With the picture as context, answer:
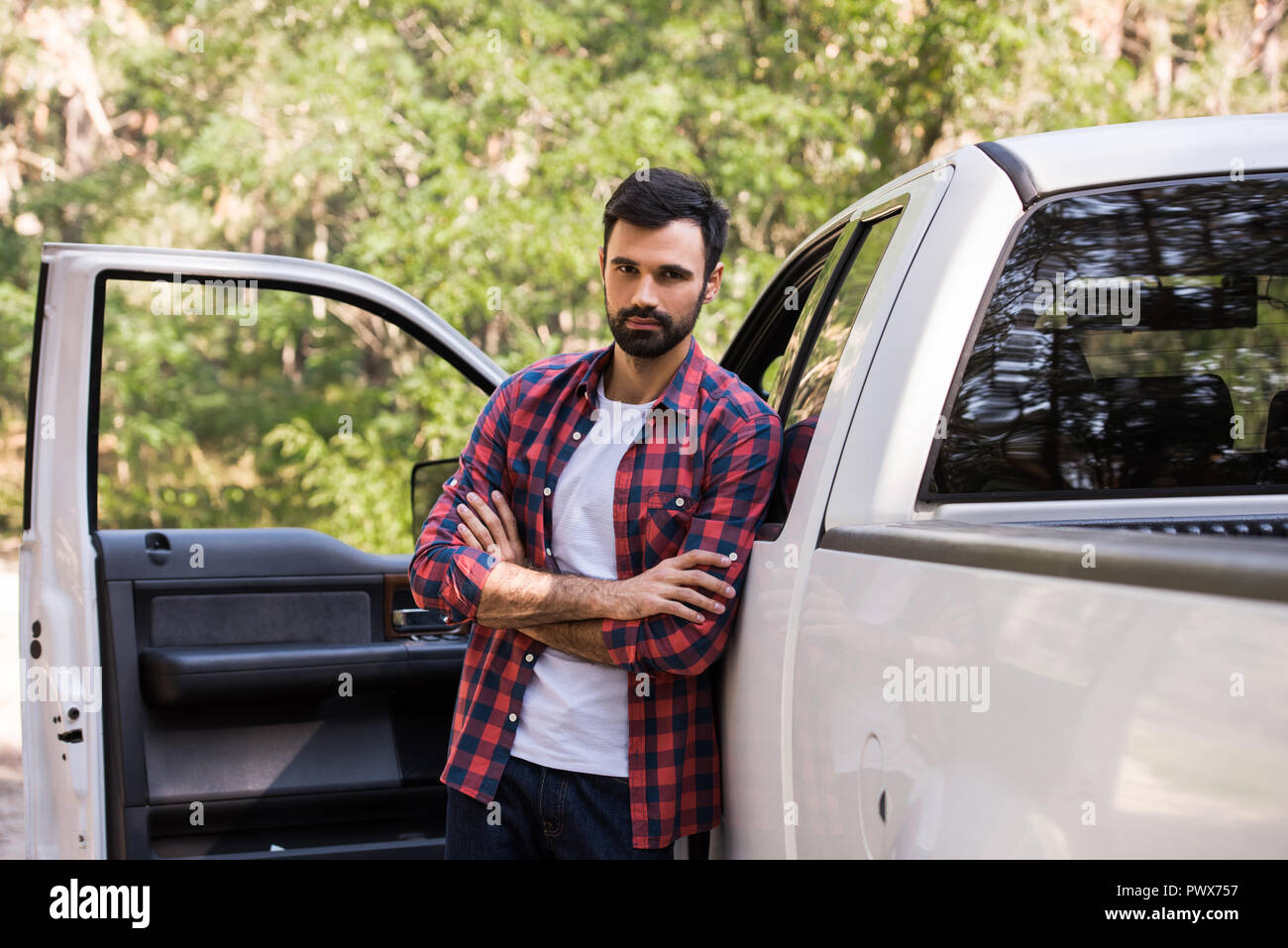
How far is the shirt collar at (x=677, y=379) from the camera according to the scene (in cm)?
249

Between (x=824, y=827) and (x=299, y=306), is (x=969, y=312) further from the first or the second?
(x=299, y=306)

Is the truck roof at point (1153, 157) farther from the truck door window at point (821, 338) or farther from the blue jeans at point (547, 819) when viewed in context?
the blue jeans at point (547, 819)

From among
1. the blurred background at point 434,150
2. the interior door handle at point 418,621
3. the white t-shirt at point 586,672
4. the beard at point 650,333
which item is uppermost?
the blurred background at point 434,150

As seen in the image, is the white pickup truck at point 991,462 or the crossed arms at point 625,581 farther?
the crossed arms at point 625,581

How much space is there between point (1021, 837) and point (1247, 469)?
3.31 ft

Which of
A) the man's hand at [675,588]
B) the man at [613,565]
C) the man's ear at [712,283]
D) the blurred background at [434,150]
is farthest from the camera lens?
the blurred background at [434,150]

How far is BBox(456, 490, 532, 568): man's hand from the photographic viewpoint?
97.7 inches

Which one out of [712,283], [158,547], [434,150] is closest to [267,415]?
[434,150]

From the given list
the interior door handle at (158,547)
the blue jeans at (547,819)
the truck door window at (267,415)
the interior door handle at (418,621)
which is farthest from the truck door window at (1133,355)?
the truck door window at (267,415)

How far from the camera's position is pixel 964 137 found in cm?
1241

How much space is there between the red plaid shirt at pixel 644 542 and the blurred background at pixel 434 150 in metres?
6.88

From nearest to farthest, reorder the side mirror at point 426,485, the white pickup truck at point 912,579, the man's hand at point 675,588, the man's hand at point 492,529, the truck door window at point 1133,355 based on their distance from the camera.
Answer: the white pickup truck at point 912,579
the truck door window at point 1133,355
the man's hand at point 675,588
the man's hand at point 492,529
the side mirror at point 426,485

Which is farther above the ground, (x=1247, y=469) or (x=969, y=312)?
(x=969, y=312)
